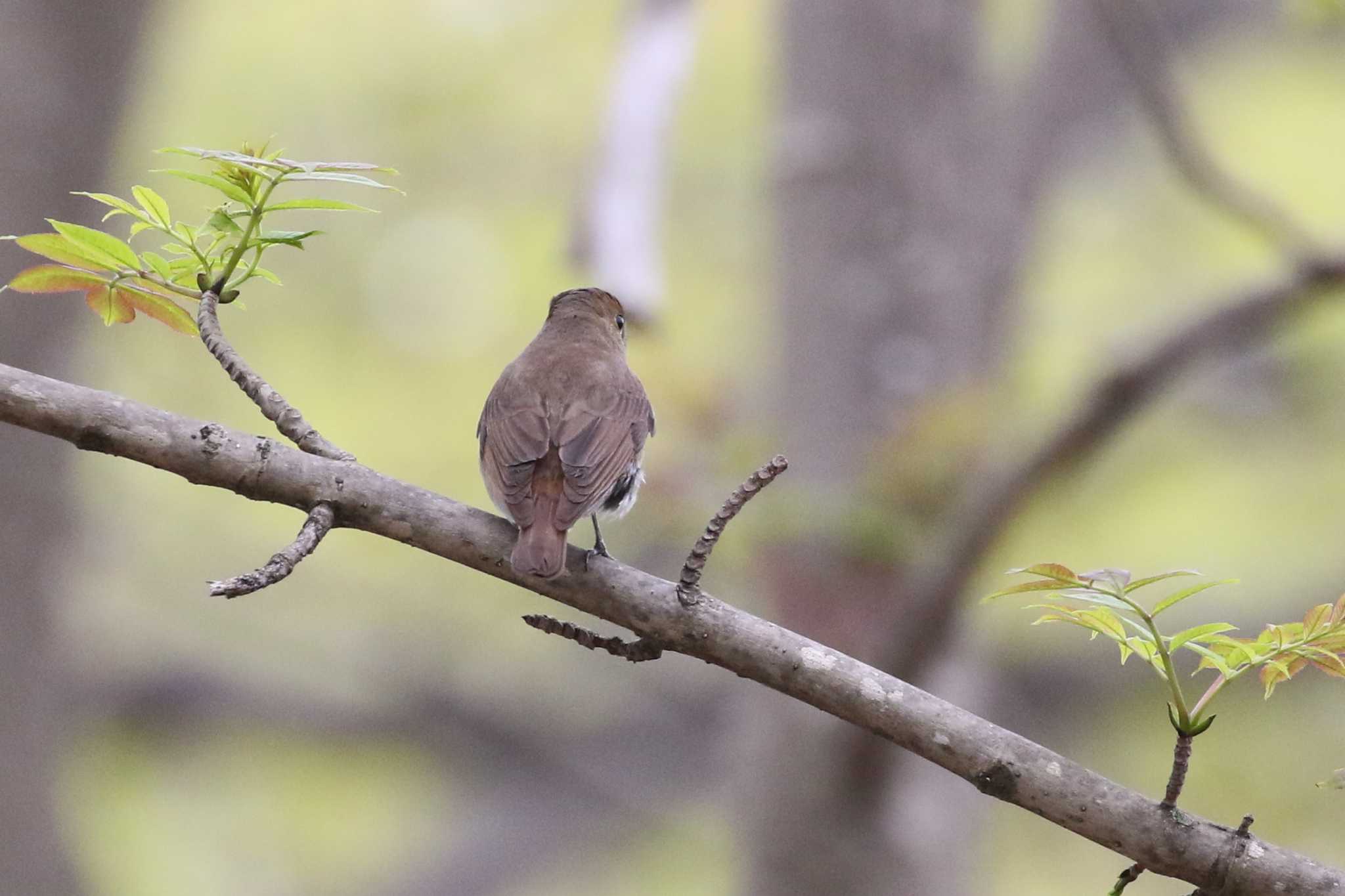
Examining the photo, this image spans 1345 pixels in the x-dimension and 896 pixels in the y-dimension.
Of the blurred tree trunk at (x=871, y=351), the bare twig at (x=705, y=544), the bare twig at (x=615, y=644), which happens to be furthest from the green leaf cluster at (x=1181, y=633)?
the blurred tree trunk at (x=871, y=351)

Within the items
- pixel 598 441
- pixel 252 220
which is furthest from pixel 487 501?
pixel 252 220

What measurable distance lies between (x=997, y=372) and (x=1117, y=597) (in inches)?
194

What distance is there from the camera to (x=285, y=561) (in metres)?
2.13

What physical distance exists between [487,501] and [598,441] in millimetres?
7561

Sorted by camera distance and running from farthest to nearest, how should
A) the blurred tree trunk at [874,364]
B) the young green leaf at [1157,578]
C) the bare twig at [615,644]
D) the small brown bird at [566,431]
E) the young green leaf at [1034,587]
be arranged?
the blurred tree trunk at [874,364]
the small brown bird at [566,431]
the bare twig at [615,644]
the young green leaf at [1034,587]
the young green leaf at [1157,578]

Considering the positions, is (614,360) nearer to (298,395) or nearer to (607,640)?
(607,640)

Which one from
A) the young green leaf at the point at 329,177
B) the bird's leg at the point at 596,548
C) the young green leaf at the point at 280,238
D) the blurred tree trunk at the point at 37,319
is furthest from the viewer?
the blurred tree trunk at the point at 37,319

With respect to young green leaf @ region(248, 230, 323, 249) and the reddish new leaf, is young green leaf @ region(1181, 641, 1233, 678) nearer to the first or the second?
young green leaf @ region(248, 230, 323, 249)

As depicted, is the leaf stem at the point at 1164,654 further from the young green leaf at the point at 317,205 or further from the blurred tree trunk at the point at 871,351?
the blurred tree trunk at the point at 871,351

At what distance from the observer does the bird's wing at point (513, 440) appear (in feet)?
11.5

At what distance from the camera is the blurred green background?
7801 mm

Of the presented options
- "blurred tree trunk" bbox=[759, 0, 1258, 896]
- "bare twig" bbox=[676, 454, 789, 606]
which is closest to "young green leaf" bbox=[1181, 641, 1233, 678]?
"bare twig" bbox=[676, 454, 789, 606]

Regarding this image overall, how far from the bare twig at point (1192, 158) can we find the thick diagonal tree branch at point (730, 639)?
2.29 metres

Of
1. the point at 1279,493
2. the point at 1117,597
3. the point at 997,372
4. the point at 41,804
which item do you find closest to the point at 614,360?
the point at 1117,597
